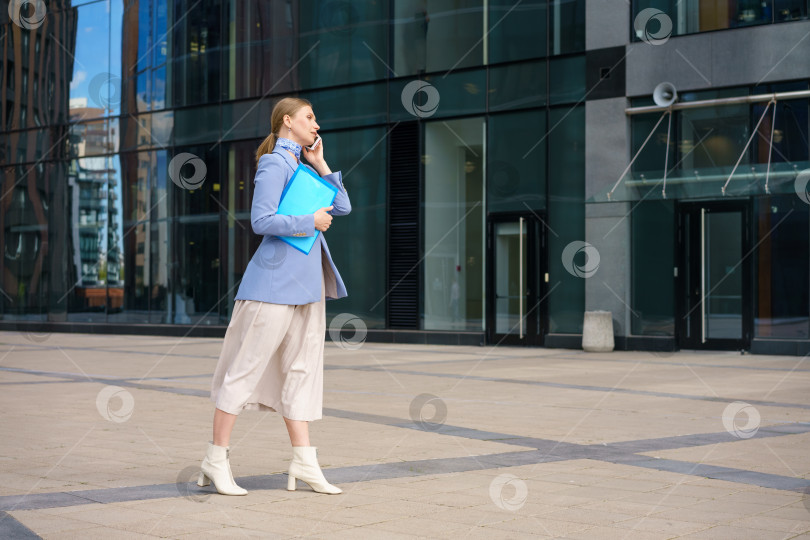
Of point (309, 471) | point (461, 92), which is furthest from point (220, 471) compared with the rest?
point (461, 92)

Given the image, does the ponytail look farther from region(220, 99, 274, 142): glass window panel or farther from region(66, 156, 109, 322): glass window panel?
region(66, 156, 109, 322): glass window panel

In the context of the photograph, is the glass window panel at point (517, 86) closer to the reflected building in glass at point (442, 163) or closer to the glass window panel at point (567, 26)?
the reflected building in glass at point (442, 163)

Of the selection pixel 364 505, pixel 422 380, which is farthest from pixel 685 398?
pixel 364 505

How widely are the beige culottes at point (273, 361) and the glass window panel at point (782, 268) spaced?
13.2 metres

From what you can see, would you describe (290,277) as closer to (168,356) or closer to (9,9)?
(168,356)

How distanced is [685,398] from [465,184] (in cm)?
1069

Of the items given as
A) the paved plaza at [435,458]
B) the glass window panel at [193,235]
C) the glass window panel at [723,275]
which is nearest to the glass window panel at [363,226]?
the glass window panel at [193,235]

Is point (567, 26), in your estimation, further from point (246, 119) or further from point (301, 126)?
point (301, 126)

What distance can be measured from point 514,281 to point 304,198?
577 inches

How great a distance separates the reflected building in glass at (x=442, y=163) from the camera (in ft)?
56.7

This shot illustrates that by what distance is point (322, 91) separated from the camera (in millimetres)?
22438

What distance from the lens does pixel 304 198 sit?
5.12 metres

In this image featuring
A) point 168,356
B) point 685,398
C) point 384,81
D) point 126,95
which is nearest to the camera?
point 685,398

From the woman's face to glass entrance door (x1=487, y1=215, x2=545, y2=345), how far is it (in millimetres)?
14291
